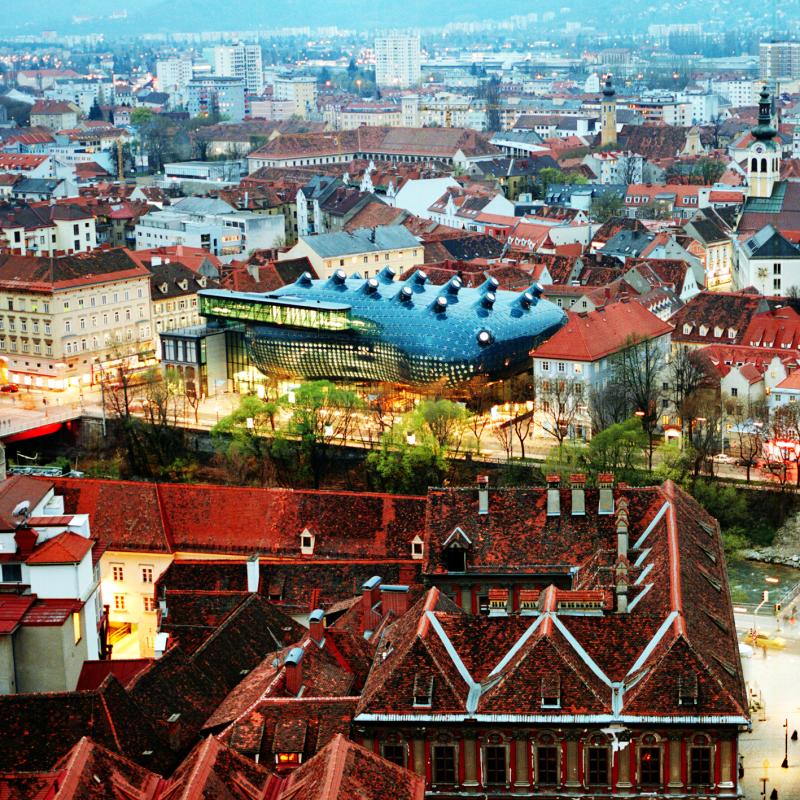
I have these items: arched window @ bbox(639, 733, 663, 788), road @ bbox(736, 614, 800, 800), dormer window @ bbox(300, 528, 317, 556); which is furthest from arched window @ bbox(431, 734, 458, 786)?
dormer window @ bbox(300, 528, 317, 556)

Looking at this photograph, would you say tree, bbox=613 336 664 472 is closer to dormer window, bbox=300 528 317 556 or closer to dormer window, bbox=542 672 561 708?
dormer window, bbox=300 528 317 556

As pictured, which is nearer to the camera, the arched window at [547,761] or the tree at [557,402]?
the arched window at [547,761]

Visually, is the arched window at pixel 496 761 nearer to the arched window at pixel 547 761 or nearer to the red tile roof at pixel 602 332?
the arched window at pixel 547 761

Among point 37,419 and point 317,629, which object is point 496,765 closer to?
point 317,629

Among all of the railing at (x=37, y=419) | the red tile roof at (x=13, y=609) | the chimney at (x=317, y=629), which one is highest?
the chimney at (x=317, y=629)

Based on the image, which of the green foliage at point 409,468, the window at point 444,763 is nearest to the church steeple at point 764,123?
the green foliage at point 409,468

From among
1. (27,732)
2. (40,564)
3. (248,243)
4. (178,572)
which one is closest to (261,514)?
(178,572)

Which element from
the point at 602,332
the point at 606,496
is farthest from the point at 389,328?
the point at 606,496
